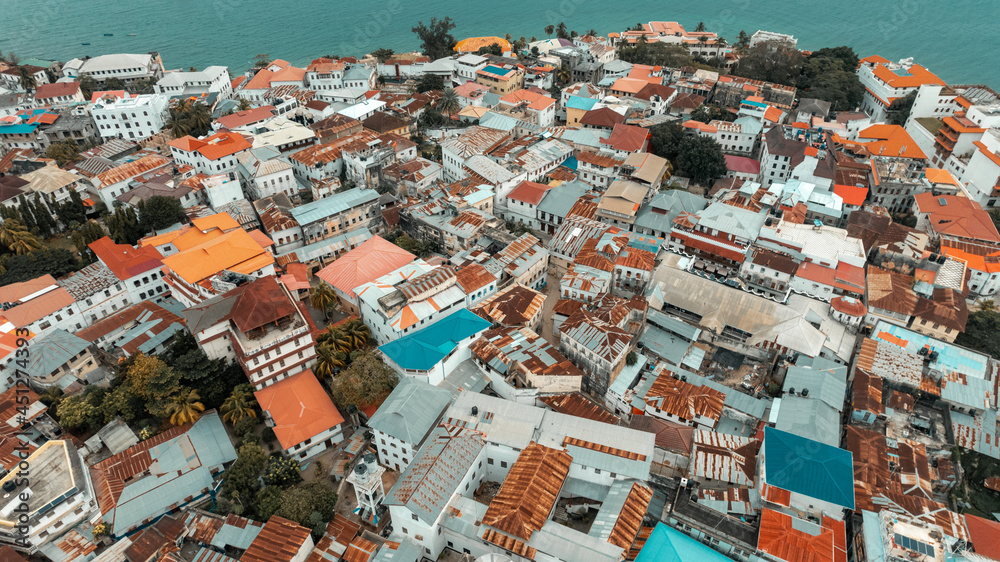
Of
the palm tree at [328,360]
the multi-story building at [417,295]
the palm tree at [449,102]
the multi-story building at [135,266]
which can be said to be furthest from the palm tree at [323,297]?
the palm tree at [449,102]

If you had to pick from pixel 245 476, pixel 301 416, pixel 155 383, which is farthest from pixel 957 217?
pixel 155 383

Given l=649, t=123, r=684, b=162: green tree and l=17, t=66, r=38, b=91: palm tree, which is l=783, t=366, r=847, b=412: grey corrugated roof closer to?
l=649, t=123, r=684, b=162: green tree

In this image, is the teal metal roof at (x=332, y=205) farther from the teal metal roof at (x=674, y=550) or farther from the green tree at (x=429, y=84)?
the teal metal roof at (x=674, y=550)

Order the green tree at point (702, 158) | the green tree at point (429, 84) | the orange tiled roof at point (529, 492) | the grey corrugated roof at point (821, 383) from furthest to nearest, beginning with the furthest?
the green tree at point (429, 84) → the green tree at point (702, 158) → the grey corrugated roof at point (821, 383) → the orange tiled roof at point (529, 492)

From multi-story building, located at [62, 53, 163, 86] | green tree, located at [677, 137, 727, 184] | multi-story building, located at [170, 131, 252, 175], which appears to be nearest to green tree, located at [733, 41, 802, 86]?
green tree, located at [677, 137, 727, 184]

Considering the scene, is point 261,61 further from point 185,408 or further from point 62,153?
point 185,408

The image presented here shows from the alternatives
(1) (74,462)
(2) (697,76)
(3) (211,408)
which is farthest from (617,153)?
(1) (74,462)
